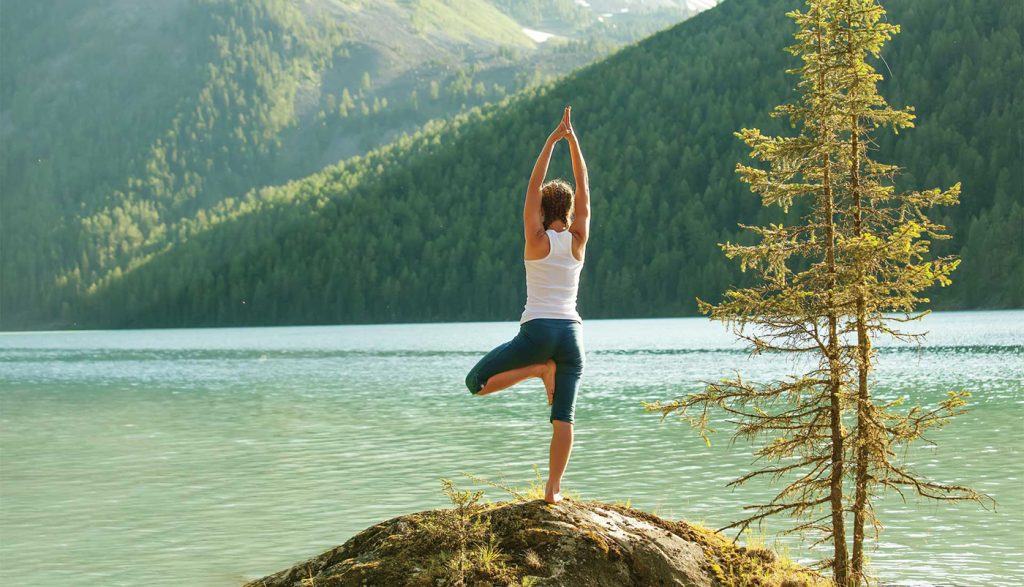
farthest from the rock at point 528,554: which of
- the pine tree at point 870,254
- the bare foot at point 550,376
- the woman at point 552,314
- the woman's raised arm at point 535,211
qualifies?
the woman's raised arm at point 535,211

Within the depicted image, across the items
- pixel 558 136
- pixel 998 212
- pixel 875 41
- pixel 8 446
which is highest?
pixel 998 212

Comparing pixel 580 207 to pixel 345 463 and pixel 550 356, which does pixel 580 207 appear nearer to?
pixel 550 356

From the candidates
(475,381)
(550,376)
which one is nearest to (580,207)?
(550,376)

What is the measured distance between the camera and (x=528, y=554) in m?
8.78

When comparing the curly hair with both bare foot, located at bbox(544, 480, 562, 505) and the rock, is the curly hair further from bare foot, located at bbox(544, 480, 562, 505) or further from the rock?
the rock

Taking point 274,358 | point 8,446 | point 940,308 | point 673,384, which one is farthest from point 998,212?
point 8,446

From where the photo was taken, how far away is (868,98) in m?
11.0

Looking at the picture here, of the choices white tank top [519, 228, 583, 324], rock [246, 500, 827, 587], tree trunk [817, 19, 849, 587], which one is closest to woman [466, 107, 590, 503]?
white tank top [519, 228, 583, 324]

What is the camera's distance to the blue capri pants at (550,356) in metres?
9.23

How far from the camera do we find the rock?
8672 mm

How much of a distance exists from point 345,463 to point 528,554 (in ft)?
76.9

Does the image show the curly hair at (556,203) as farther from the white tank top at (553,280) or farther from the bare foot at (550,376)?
the bare foot at (550,376)

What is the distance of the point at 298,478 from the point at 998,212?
160 m

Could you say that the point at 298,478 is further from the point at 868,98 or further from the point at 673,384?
the point at 673,384
